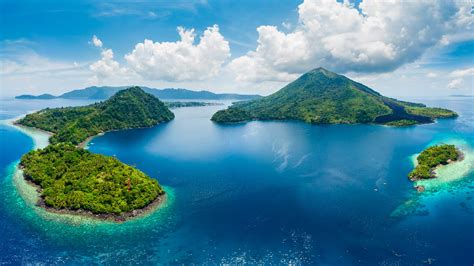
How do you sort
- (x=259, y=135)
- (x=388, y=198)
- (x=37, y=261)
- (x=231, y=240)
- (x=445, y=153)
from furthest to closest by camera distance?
(x=259, y=135) < (x=445, y=153) < (x=388, y=198) < (x=231, y=240) < (x=37, y=261)

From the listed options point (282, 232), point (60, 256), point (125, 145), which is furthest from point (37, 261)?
point (125, 145)

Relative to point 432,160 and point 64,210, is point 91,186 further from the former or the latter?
point 432,160

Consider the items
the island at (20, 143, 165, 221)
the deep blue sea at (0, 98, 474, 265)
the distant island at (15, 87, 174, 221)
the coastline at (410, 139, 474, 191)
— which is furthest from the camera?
the coastline at (410, 139, 474, 191)

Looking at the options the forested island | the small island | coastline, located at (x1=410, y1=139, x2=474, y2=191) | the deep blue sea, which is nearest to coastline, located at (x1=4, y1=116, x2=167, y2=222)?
the deep blue sea

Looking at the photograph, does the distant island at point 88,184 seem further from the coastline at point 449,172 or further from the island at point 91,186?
the coastline at point 449,172

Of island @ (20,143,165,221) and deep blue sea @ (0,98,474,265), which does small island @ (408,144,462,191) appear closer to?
deep blue sea @ (0,98,474,265)

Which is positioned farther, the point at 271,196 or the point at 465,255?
the point at 271,196

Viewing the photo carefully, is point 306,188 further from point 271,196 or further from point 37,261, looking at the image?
point 37,261

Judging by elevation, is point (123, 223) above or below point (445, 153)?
below
